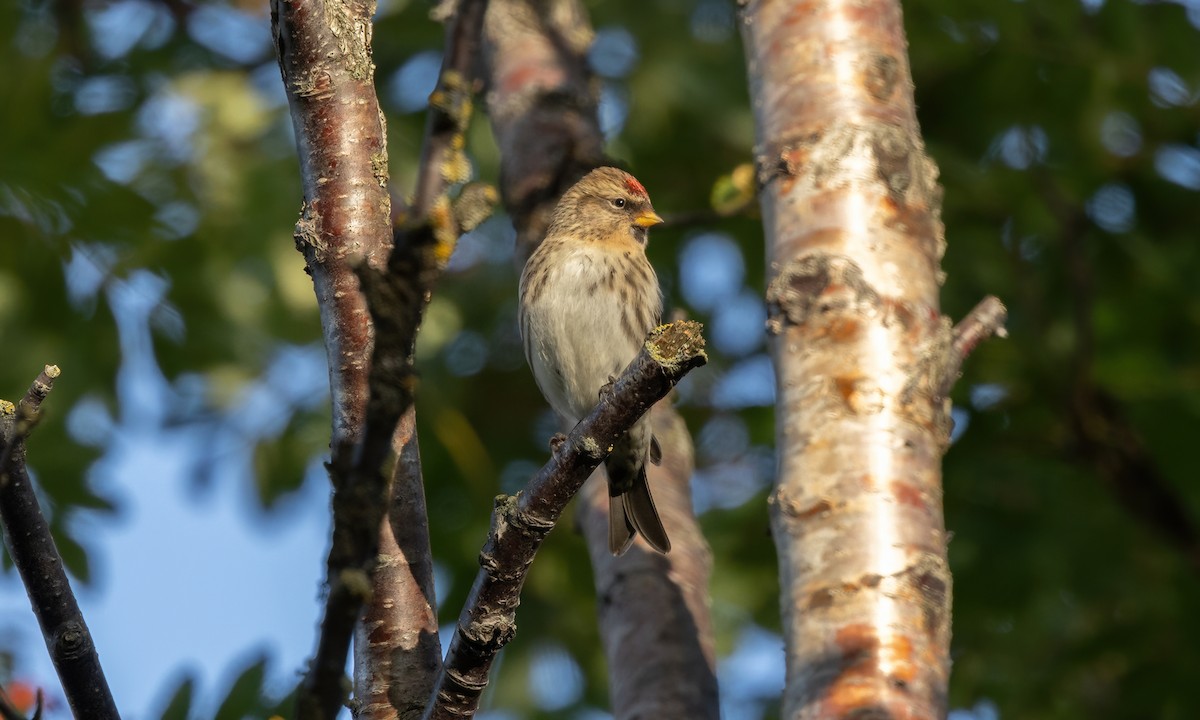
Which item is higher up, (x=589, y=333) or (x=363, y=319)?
(x=589, y=333)

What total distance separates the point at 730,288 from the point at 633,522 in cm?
243

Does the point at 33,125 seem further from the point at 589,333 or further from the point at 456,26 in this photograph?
the point at 456,26

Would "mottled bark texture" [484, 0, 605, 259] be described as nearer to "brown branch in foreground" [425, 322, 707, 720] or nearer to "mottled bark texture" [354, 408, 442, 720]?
"mottled bark texture" [354, 408, 442, 720]

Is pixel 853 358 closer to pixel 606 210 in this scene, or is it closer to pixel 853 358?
pixel 853 358

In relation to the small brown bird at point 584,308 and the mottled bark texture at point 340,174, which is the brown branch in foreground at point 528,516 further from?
the small brown bird at point 584,308

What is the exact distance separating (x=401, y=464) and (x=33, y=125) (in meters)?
3.03

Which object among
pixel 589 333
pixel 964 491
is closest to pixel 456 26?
pixel 589 333

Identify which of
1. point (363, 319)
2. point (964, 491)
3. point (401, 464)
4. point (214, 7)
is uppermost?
point (214, 7)

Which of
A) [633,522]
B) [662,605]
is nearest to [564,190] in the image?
[633,522]

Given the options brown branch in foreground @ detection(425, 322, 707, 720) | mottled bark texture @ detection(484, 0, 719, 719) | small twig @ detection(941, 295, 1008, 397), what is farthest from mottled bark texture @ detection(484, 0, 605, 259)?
brown branch in foreground @ detection(425, 322, 707, 720)

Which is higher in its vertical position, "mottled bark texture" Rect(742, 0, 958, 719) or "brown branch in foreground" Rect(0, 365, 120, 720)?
"mottled bark texture" Rect(742, 0, 958, 719)

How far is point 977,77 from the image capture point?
5.62m

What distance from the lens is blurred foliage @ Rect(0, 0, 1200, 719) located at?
5125 mm

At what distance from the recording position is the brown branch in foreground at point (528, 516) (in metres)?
2.17
